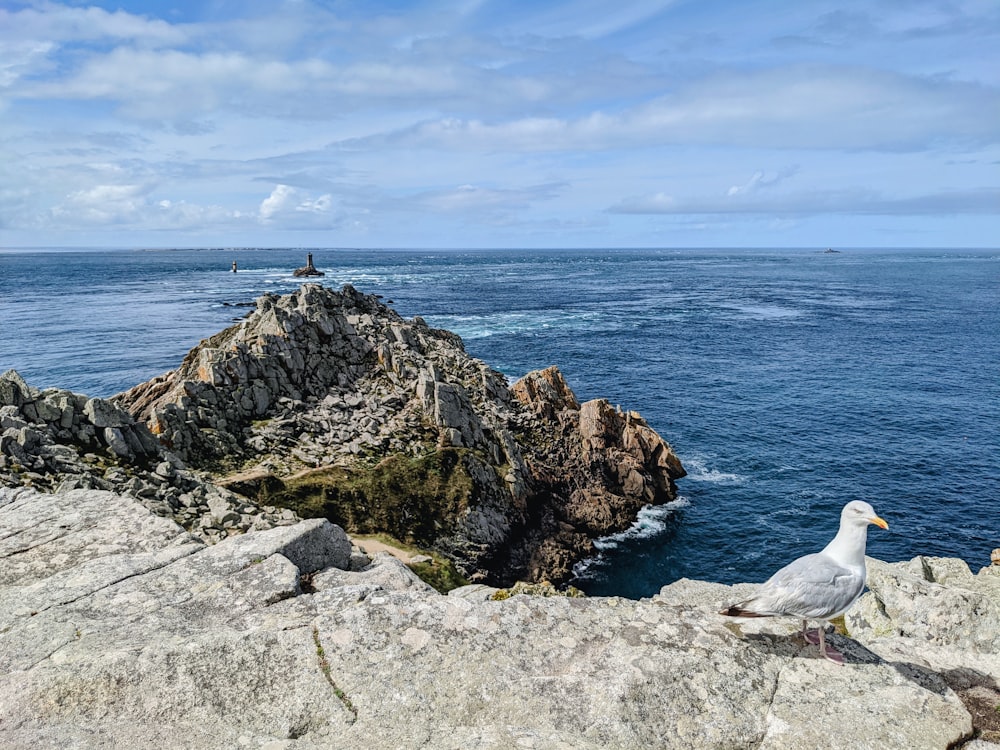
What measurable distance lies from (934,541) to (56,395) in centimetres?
4062

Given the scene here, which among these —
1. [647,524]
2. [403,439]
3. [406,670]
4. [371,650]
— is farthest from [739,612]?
[647,524]

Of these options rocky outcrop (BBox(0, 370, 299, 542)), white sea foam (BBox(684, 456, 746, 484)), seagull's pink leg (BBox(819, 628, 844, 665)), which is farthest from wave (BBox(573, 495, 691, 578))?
seagull's pink leg (BBox(819, 628, 844, 665))

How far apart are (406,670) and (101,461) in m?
16.1

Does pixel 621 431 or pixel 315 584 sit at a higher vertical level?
pixel 315 584

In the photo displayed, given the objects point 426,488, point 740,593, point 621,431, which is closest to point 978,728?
point 740,593

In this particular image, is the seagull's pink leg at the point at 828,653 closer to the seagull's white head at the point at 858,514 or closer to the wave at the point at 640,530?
the seagull's white head at the point at 858,514

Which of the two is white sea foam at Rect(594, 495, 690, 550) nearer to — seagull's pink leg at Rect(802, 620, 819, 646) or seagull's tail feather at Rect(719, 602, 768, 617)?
seagull's pink leg at Rect(802, 620, 819, 646)

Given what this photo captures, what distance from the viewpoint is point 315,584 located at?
10008mm

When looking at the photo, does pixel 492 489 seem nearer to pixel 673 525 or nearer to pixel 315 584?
pixel 673 525

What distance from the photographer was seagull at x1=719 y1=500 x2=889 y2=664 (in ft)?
24.9

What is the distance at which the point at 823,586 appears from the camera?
767 cm

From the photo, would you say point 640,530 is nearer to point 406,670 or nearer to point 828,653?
point 828,653

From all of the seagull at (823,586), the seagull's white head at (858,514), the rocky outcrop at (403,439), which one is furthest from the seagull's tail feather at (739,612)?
the rocky outcrop at (403,439)

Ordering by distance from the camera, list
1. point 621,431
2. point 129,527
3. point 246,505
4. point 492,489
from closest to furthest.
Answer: point 129,527 < point 246,505 < point 492,489 < point 621,431
